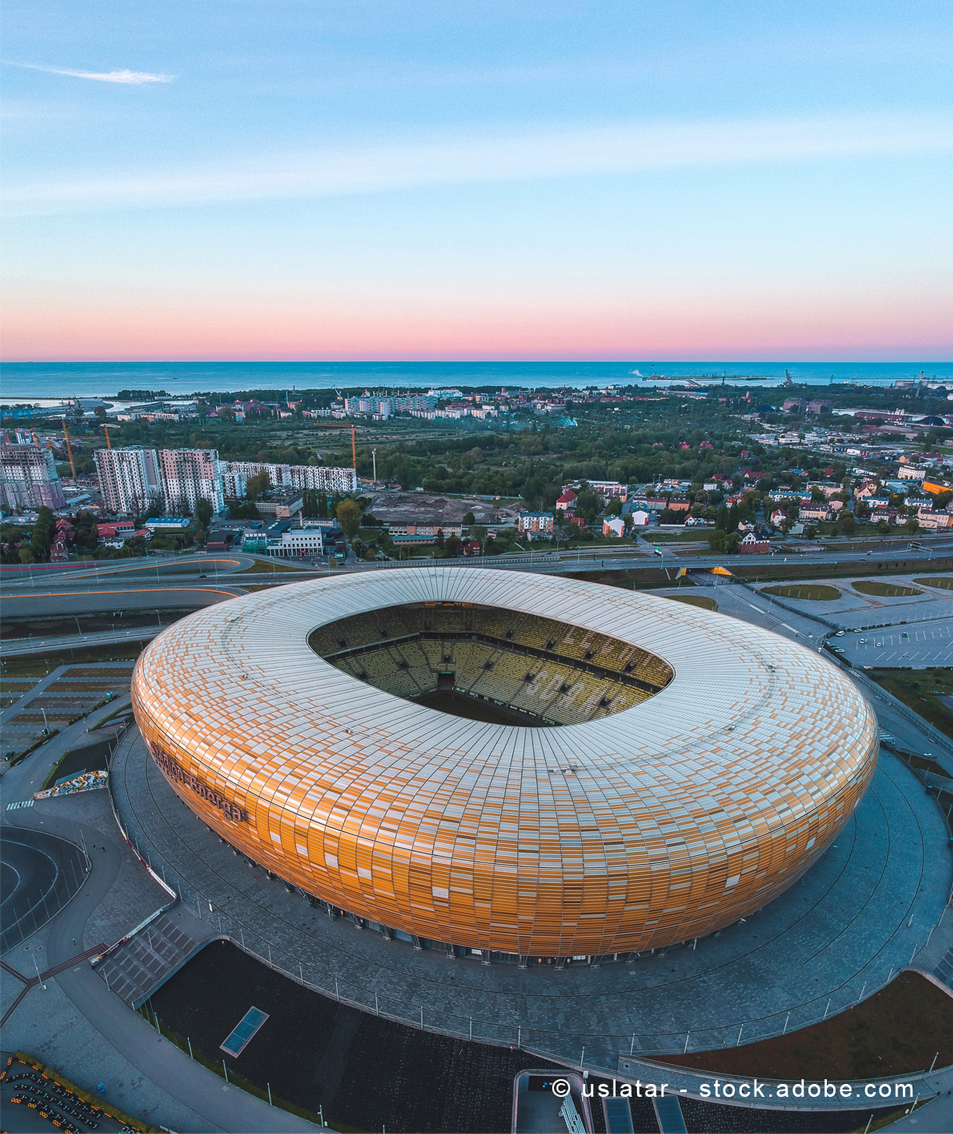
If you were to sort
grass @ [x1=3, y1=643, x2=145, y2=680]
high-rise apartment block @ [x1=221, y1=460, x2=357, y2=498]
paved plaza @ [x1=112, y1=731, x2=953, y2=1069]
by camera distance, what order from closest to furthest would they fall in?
1. paved plaza @ [x1=112, y1=731, x2=953, y2=1069]
2. grass @ [x1=3, y1=643, x2=145, y2=680]
3. high-rise apartment block @ [x1=221, y1=460, x2=357, y2=498]

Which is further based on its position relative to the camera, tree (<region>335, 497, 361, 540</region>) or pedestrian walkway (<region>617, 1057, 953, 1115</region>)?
tree (<region>335, 497, 361, 540</region>)

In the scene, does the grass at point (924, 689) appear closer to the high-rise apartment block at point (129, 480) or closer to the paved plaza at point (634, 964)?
the paved plaza at point (634, 964)

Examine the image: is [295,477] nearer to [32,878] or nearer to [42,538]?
[42,538]

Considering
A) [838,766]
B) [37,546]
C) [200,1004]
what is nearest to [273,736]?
[200,1004]

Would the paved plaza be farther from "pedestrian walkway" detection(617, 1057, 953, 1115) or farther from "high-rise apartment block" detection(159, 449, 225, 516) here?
"high-rise apartment block" detection(159, 449, 225, 516)

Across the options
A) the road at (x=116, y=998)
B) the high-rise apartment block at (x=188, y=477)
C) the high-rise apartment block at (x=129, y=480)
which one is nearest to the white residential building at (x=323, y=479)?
the high-rise apartment block at (x=188, y=477)

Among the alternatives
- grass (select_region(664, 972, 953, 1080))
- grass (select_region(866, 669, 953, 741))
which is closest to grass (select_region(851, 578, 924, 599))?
grass (select_region(866, 669, 953, 741))
